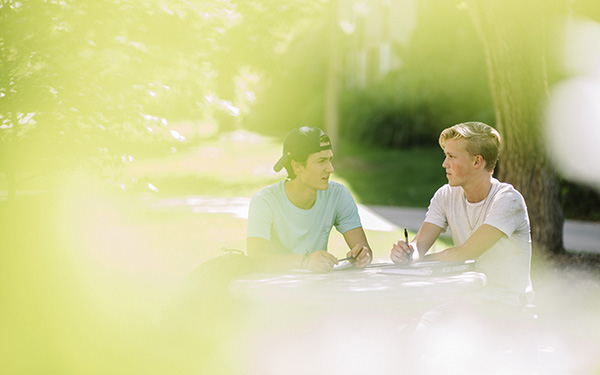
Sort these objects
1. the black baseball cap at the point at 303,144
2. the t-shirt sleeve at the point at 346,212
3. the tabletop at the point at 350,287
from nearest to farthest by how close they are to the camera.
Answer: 1. the tabletop at the point at 350,287
2. the black baseball cap at the point at 303,144
3. the t-shirt sleeve at the point at 346,212

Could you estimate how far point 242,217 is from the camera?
433 inches

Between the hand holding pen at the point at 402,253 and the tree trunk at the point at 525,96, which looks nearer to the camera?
the hand holding pen at the point at 402,253

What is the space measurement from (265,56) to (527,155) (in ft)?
22.8

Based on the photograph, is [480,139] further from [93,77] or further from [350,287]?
[93,77]

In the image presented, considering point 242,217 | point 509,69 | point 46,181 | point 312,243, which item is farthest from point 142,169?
point 312,243

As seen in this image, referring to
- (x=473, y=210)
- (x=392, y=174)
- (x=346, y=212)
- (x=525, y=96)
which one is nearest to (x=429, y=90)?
(x=392, y=174)

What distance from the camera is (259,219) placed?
4250 millimetres

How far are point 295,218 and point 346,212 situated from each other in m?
0.36

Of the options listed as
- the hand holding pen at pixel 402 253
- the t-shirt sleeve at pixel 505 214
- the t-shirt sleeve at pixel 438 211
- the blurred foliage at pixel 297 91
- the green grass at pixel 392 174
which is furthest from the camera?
the blurred foliage at pixel 297 91

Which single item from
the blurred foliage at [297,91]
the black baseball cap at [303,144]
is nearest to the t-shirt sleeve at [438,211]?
the black baseball cap at [303,144]

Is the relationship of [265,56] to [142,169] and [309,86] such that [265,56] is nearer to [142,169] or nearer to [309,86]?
[142,169]

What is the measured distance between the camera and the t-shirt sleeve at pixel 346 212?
4.56m

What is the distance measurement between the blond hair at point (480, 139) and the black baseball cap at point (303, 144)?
2.36 ft

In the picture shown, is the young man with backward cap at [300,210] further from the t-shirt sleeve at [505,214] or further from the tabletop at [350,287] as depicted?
the t-shirt sleeve at [505,214]
